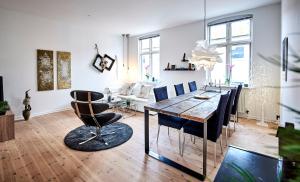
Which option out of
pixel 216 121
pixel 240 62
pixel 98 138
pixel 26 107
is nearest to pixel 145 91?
pixel 98 138

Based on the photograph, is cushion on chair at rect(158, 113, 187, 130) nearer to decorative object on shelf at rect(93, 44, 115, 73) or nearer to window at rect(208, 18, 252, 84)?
window at rect(208, 18, 252, 84)

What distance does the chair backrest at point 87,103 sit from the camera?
2.80 m

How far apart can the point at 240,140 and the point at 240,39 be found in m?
2.84

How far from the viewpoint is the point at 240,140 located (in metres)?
3.25

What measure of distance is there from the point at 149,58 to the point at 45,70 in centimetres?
366

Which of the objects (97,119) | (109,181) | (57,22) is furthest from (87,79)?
(109,181)

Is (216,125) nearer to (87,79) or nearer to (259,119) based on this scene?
(259,119)

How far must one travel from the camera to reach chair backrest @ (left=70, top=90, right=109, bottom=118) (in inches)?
110

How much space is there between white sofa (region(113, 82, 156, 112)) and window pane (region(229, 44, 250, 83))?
248 centimetres

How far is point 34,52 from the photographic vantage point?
480 cm

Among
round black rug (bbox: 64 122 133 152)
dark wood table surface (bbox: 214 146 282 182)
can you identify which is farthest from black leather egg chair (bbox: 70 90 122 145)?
dark wood table surface (bbox: 214 146 282 182)

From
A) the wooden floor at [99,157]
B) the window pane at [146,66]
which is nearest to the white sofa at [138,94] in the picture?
the window pane at [146,66]

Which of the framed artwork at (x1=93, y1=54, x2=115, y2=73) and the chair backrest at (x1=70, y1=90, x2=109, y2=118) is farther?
the framed artwork at (x1=93, y1=54, x2=115, y2=73)

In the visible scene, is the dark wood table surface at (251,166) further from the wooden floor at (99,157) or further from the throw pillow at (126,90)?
the throw pillow at (126,90)
